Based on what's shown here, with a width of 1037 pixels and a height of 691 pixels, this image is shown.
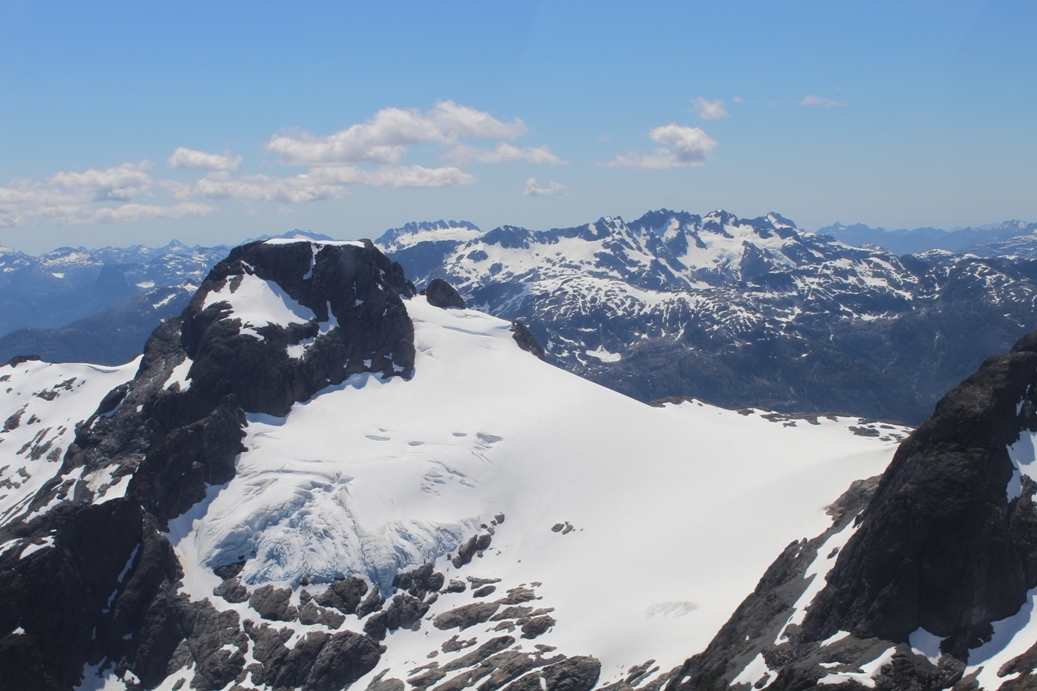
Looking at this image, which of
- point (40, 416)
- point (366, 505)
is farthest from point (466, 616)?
point (40, 416)

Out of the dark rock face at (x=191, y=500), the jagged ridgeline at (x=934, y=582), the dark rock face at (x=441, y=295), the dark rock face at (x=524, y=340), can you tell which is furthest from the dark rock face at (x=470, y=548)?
the dark rock face at (x=441, y=295)

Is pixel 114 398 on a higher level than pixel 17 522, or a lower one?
higher

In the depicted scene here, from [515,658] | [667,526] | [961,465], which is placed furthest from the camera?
[667,526]

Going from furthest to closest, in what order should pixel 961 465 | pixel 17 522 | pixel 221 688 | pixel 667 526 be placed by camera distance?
1. pixel 17 522
2. pixel 667 526
3. pixel 221 688
4. pixel 961 465

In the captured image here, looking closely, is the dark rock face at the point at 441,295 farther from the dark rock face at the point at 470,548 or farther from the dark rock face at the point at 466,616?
the dark rock face at the point at 466,616

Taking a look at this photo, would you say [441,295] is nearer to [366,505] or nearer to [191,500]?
[366,505]

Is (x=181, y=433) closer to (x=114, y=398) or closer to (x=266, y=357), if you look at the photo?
(x=266, y=357)

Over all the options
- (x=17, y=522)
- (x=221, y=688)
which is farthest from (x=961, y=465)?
(x=17, y=522)

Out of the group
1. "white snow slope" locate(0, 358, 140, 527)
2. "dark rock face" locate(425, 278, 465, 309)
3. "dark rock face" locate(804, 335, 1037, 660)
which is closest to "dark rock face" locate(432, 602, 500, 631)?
"dark rock face" locate(804, 335, 1037, 660)
